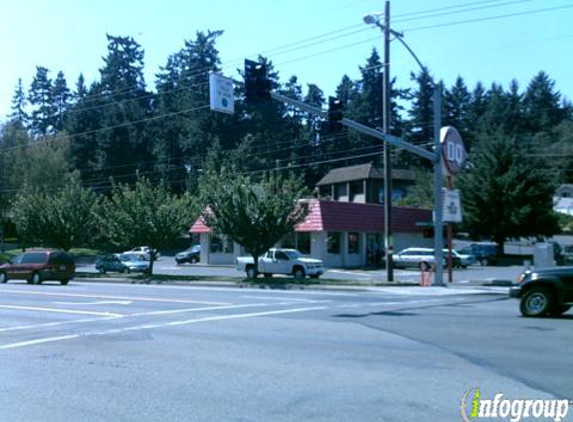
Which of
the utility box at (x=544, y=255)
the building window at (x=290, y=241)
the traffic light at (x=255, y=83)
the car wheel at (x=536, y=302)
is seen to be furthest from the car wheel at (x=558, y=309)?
the building window at (x=290, y=241)

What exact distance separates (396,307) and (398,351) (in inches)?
341

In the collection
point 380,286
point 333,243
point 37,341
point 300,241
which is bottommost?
point 37,341

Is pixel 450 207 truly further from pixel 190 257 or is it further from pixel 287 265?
pixel 190 257

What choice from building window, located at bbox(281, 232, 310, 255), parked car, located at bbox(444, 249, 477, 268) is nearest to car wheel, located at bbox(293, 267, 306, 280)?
building window, located at bbox(281, 232, 310, 255)

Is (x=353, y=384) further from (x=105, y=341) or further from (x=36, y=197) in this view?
(x=36, y=197)

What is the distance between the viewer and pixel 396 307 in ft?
65.0

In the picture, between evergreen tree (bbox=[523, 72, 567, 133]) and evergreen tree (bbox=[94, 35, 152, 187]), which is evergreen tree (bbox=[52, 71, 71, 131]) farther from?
evergreen tree (bbox=[523, 72, 567, 133])

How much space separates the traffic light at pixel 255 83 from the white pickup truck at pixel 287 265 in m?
17.2

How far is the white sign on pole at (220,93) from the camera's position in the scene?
2075 centimetres

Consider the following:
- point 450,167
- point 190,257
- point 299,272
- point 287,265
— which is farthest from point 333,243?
point 450,167

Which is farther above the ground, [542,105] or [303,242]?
[542,105]

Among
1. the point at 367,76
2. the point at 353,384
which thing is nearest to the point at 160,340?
the point at 353,384

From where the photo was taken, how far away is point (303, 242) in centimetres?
4859

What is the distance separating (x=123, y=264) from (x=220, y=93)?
27.6m
